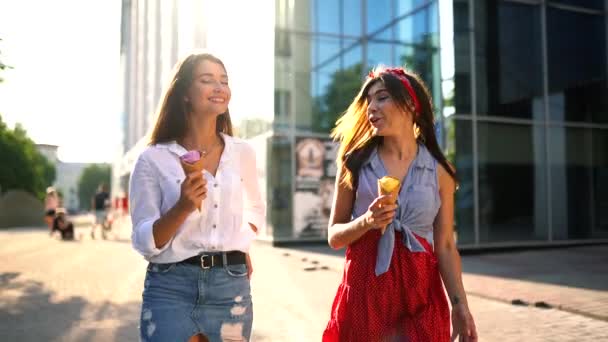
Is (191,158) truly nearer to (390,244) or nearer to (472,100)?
(390,244)

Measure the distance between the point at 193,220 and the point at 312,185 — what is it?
1491 centimetres

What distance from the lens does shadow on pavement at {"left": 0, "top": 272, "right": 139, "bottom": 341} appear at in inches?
233

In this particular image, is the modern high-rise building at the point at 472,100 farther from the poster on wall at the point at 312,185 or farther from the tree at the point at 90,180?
the tree at the point at 90,180

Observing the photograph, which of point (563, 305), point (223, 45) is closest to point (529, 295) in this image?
point (563, 305)

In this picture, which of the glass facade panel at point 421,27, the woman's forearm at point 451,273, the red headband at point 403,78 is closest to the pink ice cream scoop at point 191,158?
the red headband at point 403,78

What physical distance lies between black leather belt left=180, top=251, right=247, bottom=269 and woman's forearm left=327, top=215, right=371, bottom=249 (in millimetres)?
370

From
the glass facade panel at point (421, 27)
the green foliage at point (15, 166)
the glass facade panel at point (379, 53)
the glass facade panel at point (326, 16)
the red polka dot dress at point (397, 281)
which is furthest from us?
the green foliage at point (15, 166)

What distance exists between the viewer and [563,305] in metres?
7.07

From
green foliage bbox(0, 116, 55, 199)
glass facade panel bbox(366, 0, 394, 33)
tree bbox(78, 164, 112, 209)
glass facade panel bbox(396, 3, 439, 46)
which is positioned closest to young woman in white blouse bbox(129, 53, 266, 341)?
glass facade panel bbox(396, 3, 439, 46)

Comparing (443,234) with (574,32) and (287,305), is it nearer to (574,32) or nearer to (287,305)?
(287,305)

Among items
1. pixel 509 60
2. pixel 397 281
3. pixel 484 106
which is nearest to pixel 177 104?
pixel 397 281

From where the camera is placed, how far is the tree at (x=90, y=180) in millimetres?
135125

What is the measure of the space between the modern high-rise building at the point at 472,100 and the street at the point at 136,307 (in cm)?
456

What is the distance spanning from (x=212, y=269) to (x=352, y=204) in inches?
24.9
